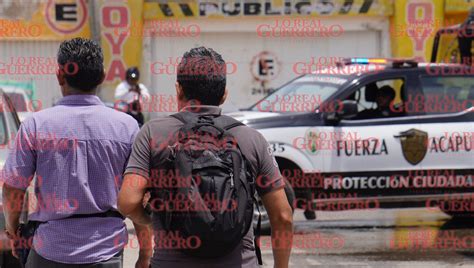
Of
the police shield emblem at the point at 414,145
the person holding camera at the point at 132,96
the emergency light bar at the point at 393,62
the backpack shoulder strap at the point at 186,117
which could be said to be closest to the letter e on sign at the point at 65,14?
the person holding camera at the point at 132,96

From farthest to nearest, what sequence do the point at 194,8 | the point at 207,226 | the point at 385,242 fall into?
1. the point at 194,8
2. the point at 385,242
3. the point at 207,226

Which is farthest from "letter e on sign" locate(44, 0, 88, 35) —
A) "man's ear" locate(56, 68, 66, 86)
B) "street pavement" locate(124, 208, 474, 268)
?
"man's ear" locate(56, 68, 66, 86)

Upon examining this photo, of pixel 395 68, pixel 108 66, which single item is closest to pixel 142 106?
pixel 395 68

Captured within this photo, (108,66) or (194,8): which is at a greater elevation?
(194,8)

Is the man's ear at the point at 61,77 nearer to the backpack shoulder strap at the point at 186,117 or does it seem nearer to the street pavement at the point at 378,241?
the backpack shoulder strap at the point at 186,117

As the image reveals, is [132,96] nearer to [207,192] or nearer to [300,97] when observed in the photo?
[300,97]

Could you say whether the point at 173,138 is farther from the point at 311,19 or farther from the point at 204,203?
the point at 311,19

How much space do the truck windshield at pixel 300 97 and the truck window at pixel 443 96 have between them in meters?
0.90

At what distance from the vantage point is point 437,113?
903cm

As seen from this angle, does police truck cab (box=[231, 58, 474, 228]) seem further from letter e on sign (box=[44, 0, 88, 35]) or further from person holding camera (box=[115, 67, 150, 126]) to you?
letter e on sign (box=[44, 0, 88, 35])

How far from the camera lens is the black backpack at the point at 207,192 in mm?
3049

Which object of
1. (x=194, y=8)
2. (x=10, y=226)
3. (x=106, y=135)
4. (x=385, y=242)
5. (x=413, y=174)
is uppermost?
(x=194, y=8)

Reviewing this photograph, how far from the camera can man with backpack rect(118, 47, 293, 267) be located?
3068mm

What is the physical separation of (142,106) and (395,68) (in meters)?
4.19
